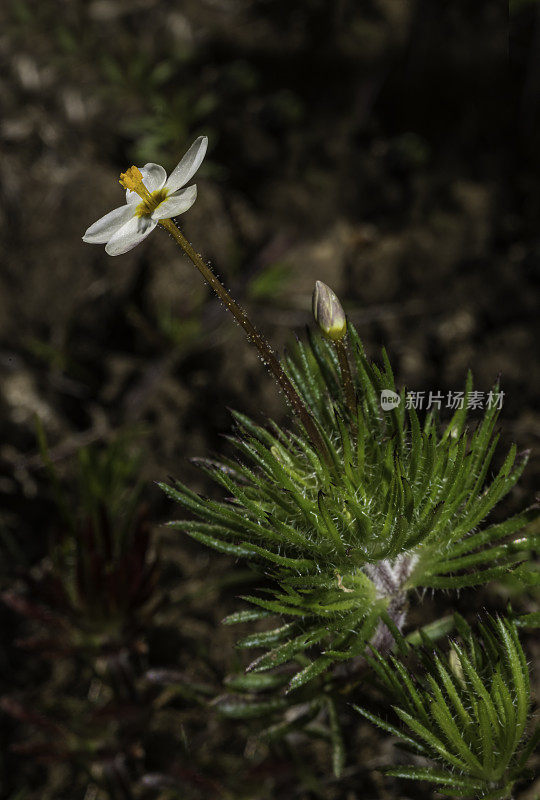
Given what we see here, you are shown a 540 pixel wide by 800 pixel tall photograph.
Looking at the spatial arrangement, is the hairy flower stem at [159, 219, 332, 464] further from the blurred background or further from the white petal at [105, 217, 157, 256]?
the blurred background

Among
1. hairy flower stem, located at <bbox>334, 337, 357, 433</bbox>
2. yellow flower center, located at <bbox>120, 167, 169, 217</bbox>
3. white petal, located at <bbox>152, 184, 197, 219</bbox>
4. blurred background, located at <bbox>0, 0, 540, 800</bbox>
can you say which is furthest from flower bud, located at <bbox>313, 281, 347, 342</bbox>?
blurred background, located at <bbox>0, 0, 540, 800</bbox>

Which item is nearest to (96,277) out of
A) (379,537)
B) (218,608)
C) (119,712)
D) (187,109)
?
(187,109)

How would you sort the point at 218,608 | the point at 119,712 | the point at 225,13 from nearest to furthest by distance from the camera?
the point at 119,712 → the point at 218,608 → the point at 225,13

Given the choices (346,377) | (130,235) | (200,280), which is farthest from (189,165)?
(200,280)

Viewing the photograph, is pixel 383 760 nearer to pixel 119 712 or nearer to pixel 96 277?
pixel 119 712

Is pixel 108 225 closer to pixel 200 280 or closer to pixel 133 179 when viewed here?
pixel 133 179

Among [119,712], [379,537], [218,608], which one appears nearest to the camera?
[379,537]
